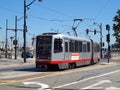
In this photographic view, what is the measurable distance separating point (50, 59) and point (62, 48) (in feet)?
5.77

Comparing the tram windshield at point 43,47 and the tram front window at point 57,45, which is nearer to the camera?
the tram windshield at point 43,47

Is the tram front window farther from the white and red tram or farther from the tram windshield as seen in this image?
the tram windshield

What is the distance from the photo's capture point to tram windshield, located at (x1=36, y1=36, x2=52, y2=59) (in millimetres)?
34487

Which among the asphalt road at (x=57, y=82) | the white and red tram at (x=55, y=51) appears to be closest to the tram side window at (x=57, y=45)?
the white and red tram at (x=55, y=51)

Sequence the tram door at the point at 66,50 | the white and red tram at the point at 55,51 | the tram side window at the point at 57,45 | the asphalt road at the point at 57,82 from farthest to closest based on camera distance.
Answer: the tram door at the point at 66,50
the tram side window at the point at 57,45
the white and red tram at the point at 55,51
the asphalt road at the point at 57,82

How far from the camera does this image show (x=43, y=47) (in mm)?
34844

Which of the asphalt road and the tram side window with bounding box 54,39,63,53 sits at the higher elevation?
the tram side window with bounding box 54,39,63,53

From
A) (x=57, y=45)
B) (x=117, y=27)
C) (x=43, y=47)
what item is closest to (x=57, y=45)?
(x=57, y=45)

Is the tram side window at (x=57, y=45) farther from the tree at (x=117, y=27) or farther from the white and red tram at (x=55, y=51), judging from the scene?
the tree at (x=117, y=27)

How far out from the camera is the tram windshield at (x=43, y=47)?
3449 cm

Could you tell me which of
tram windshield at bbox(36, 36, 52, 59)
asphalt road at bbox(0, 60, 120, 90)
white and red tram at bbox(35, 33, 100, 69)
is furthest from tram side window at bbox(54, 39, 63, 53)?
asphalt road at bbox(0, 60, 120, 90)

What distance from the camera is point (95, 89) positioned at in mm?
18938

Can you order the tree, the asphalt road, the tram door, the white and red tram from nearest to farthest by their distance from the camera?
the asphalt road < the white and red tram < the tram door < the tree

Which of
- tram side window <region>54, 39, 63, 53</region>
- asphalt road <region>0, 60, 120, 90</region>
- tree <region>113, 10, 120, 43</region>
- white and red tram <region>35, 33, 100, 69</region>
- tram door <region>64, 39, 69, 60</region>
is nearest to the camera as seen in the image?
asphalt road <region>0, 60, 120, 90</region>
